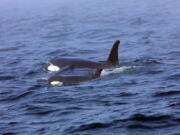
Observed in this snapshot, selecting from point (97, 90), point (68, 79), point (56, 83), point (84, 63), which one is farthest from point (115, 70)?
point (97, 90)

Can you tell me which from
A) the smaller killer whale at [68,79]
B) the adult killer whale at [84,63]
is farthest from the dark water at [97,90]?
the adult killer whale at [84,63]

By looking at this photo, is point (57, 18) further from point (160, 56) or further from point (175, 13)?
point (160, 56)

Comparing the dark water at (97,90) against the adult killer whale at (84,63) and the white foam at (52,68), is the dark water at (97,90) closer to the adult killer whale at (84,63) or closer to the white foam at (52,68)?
the white foam at (52,68)

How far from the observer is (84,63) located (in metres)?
16.9

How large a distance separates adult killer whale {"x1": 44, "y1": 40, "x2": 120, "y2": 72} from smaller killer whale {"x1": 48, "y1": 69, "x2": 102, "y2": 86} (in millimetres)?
1383

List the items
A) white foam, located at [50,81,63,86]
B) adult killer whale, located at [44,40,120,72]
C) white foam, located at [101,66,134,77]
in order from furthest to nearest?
adult killer whale, located at [44,40,120,72] < white foam, located at [101,66,134,77] < white foam, located at [50,81,63,86]

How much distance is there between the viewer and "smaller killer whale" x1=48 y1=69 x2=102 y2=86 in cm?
1461

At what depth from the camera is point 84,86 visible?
→ 1402cm

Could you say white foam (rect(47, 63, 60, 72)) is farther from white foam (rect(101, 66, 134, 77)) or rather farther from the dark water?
white foam (rect(101, 66, 134, 77))

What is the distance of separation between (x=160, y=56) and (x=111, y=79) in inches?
163

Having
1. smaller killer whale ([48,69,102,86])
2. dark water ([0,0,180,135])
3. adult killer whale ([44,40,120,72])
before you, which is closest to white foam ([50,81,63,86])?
smaller killer whale ([48,69,102,86])

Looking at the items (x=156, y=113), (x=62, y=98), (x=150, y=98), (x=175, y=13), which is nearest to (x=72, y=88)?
(x=62, y=98)

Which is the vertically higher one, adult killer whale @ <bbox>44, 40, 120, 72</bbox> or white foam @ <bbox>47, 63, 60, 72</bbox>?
adult killer whale @ <bbox>44, 40, 120, 72</bbox>

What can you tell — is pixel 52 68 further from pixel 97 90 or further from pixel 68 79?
pixel 97 90
